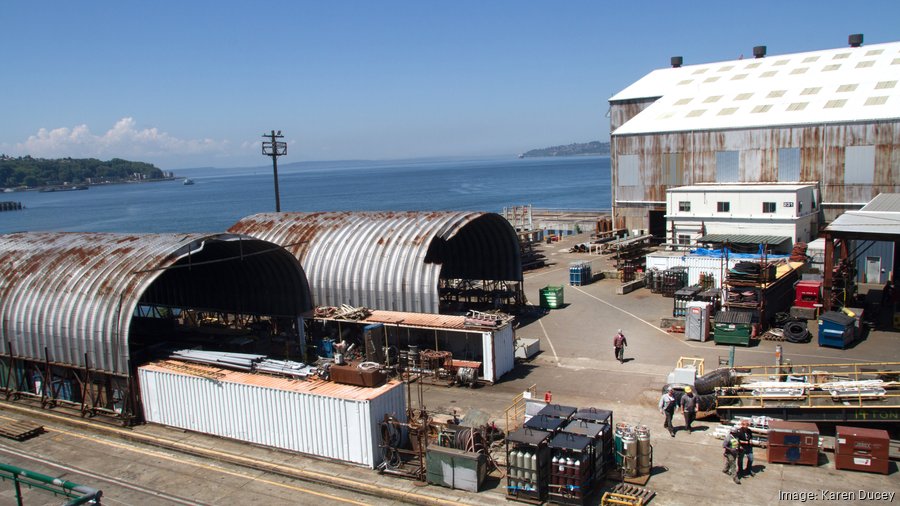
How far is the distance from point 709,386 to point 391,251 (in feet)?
51.2

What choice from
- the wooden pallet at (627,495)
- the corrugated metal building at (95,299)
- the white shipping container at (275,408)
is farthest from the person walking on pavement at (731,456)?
the corrugated metal building at (95,299)

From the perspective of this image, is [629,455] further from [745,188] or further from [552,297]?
[745,188]

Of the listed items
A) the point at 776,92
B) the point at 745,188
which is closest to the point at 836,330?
the point at 745,188

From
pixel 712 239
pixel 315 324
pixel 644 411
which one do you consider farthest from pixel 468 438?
pixel 712 239

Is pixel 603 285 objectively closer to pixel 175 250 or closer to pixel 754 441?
pixel 754 441

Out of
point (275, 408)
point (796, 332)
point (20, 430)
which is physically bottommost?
point (20, 430)

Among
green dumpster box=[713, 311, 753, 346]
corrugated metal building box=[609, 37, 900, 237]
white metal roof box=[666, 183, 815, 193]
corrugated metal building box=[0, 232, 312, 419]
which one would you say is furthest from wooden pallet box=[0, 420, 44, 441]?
corrugated metal building box=[609, 37, 900, 237]

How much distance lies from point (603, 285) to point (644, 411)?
70.5 feet

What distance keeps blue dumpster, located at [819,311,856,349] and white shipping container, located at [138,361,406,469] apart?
18.6 m

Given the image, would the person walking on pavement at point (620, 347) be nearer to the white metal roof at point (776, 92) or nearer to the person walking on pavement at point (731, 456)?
the person walking on pavement at point (731, 456)

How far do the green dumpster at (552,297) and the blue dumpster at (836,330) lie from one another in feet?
42.5

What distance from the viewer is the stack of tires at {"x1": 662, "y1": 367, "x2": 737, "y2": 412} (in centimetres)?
2055

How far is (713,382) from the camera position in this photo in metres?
21.2

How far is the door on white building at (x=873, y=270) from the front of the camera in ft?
130
